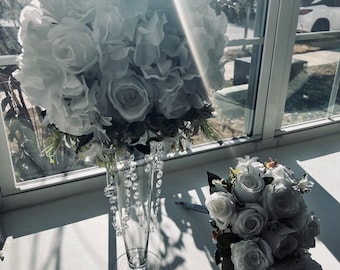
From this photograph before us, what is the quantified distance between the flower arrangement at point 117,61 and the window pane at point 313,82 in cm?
98

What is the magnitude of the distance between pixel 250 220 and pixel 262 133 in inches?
32.4

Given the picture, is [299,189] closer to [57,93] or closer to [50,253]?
[57,93]

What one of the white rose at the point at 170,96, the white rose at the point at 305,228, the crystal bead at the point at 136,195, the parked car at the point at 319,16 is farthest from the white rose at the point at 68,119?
the parked car at the point at 319,16

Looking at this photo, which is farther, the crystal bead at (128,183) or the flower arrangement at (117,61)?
the crystal bead at (128,183)

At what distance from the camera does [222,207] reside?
730mm

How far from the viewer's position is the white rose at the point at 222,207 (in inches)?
28.7

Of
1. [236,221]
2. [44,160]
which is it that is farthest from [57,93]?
[44,160]

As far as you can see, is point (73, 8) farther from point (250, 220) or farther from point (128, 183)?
point (250, 220)

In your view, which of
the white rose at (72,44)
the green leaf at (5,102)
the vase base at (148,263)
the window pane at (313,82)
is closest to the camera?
the white rose at (72,44)

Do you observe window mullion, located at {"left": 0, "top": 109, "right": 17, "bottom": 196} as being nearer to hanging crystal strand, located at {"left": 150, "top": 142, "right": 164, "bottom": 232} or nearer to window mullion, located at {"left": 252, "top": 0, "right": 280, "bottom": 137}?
hanging crystal strand, located at {"left": 150, "top": 142, "right": 164, "bottom": 232}

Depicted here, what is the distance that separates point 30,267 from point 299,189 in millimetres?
675

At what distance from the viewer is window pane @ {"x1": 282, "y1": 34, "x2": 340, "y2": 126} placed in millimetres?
1483

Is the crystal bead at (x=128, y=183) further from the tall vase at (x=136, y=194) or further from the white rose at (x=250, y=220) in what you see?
the white rose at (x=250, y=220)

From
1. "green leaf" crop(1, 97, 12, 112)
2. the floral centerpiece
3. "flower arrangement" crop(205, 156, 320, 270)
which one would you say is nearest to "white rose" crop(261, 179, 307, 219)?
→ "flower arrangement" crop(205, 156, 320, 270)
